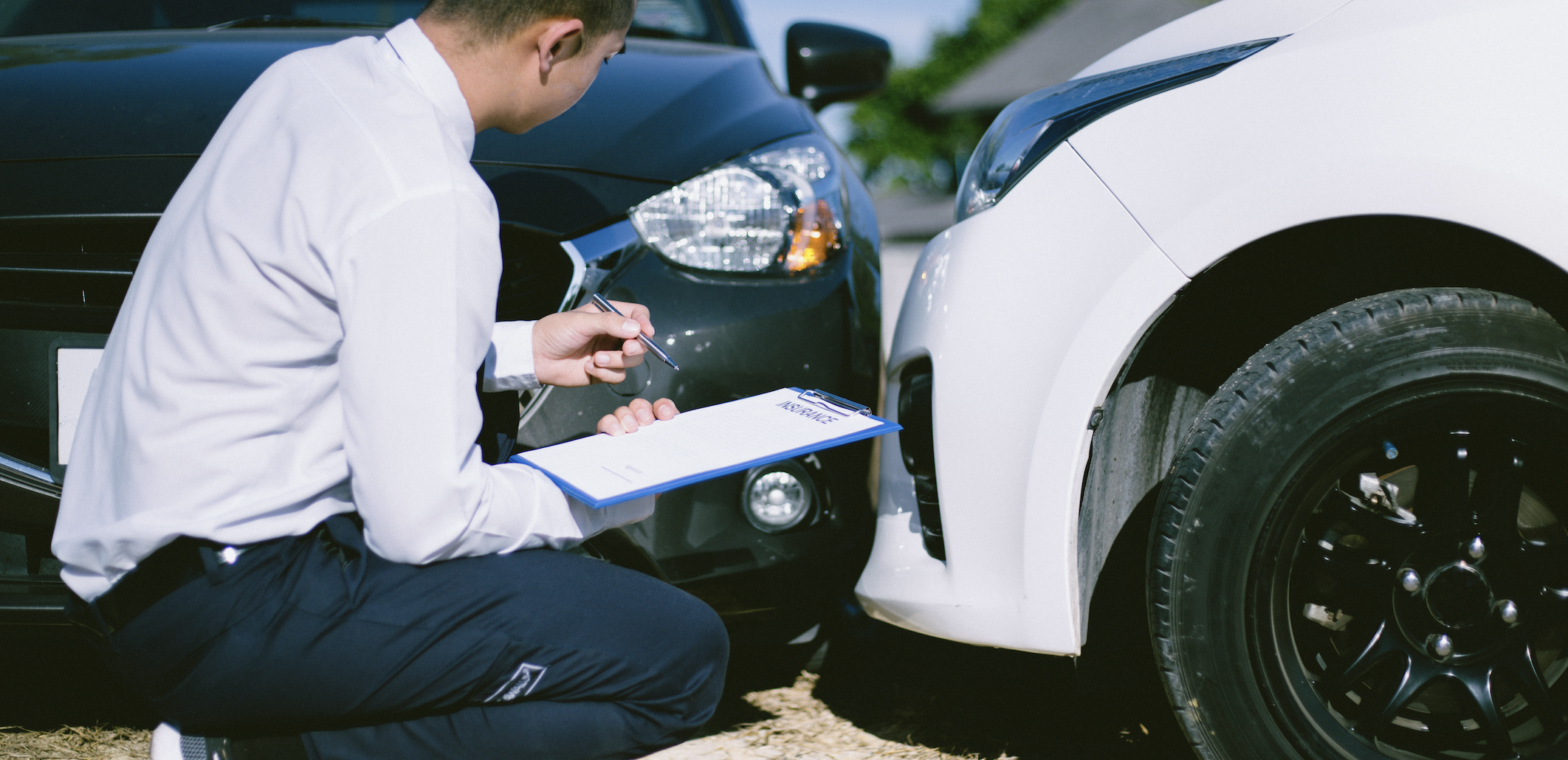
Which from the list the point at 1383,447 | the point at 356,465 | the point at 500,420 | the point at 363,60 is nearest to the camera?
the point at 356,465

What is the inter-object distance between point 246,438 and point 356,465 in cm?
15

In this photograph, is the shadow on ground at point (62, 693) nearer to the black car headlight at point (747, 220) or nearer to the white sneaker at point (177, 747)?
the white sneaker at point (177, 747)

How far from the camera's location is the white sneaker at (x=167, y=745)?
1396mm

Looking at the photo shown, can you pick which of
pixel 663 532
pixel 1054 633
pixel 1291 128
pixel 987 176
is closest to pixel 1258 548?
pixel 1054 633

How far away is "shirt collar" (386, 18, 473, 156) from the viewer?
1.39 meters

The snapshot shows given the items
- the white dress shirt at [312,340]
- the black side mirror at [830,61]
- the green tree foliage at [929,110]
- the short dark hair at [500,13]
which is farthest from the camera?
the green tree foliage at [929,110]

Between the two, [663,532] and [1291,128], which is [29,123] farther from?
[1291,128]

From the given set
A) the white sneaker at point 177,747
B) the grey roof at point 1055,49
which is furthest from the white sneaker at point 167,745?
the grey roof at point 1055,49

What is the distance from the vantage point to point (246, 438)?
4.32 ft

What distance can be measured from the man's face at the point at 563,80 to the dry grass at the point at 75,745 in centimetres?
134

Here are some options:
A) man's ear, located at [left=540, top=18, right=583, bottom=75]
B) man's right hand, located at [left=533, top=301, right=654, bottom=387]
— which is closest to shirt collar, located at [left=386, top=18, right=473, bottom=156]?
man's ear, located at [left=540, top=18, right=583, bottom=75]

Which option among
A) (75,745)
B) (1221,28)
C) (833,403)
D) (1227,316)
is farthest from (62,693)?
(1221,28)

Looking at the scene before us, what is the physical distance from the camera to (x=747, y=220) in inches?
77.7

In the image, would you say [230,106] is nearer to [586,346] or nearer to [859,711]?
[586,346]
